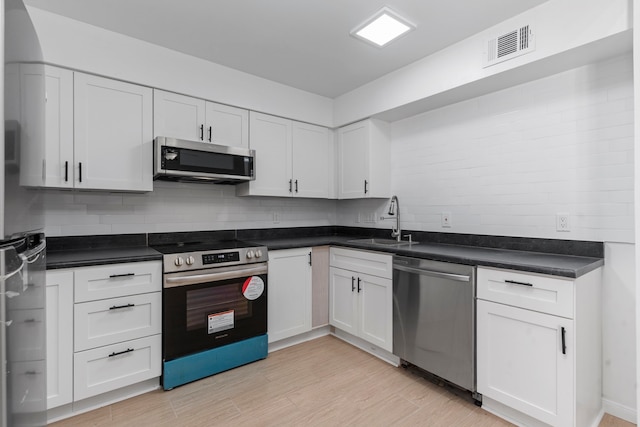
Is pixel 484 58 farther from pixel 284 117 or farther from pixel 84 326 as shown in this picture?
pixel 84 326

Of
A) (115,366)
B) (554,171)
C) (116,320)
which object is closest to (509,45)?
(554,171)

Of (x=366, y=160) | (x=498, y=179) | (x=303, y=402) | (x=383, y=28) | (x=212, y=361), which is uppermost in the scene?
(x=383, y=28)

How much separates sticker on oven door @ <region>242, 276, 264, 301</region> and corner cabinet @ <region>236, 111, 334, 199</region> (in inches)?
33.4

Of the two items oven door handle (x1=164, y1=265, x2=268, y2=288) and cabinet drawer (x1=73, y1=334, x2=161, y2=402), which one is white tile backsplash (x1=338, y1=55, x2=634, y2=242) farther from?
cabinet drawer (x1=73, y1=334, x2=161, y2=402)

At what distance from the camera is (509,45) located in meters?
2.10

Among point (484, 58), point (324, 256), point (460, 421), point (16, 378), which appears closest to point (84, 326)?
point (16, 378)

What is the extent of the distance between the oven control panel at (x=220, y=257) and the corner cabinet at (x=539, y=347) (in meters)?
1.75

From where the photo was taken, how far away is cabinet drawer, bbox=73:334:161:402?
193cm

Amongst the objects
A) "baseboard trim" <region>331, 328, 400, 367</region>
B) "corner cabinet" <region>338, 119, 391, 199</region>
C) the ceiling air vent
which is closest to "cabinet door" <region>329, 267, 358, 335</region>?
"baseboard trim" <region>331, 328, 400, 367</region>

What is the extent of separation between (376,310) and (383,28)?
2.16 meters

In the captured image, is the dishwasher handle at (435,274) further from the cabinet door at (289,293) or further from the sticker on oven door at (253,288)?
the sticker on oven door at (253,288)

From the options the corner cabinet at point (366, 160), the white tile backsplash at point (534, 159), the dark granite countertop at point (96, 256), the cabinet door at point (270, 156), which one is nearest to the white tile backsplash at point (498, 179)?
the white tile backsplash at point (534, 159)

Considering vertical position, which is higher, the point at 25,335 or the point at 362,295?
the point at 25,335

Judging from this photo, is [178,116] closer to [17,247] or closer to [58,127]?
[58,127]
